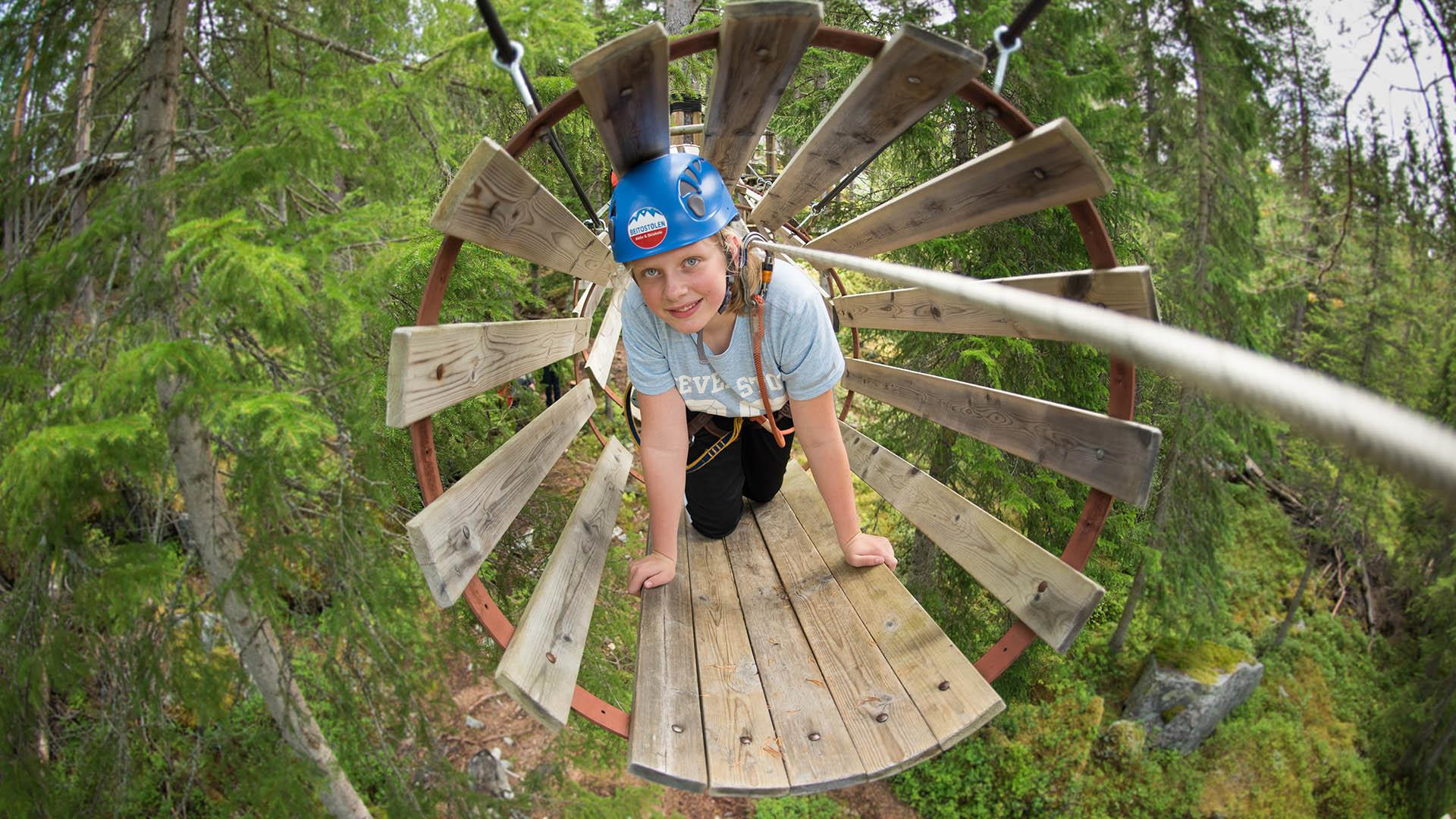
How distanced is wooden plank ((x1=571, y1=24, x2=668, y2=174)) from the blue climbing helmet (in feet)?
0.16

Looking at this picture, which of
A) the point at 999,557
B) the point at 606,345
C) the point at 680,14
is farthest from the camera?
the point at 680,14

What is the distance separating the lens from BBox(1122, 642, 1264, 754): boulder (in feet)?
26.9

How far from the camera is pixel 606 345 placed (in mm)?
2602

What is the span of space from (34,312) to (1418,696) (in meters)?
12.4

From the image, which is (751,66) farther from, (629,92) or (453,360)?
(453,360)

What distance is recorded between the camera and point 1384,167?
370 cm

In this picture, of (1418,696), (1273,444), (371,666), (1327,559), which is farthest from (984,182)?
(1327,559)

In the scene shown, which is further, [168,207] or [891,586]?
[168,207]

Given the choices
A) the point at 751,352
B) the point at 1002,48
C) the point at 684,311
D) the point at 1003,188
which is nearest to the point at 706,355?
the point at 751,352

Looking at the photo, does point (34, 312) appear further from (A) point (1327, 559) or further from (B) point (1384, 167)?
(A) point (1327, 559)

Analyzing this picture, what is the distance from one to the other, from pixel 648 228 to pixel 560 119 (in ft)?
0.95

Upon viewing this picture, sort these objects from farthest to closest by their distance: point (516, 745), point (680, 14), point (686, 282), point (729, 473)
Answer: point (516, 745) → point (680, 14) → point (729, 473) → point (686, 282)

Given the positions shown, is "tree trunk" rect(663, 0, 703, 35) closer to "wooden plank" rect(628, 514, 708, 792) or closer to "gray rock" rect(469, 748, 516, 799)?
"wooden plank" rect(628, 514, 708, 792)

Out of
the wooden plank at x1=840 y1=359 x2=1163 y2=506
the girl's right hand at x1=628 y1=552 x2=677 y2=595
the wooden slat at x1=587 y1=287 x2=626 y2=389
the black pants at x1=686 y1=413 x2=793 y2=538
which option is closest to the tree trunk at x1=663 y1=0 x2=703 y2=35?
the wooden slat at x1=587 y1=287 x2=626 y2=389
